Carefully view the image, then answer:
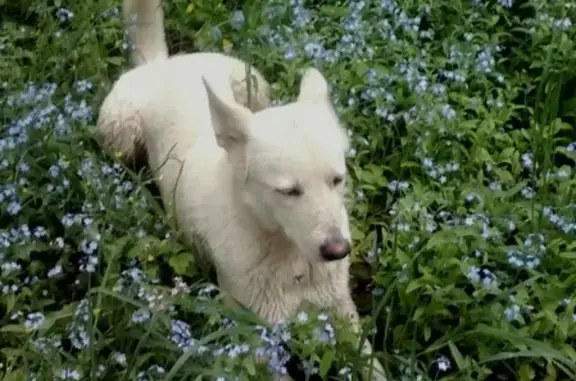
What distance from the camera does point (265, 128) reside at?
3037mm

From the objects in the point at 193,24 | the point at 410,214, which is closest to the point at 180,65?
the point at 193,24

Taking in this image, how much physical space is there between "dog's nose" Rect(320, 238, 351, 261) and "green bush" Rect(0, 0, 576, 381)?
169 millimetres

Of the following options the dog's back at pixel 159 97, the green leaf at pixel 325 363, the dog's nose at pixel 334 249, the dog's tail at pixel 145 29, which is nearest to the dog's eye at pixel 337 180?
the dog's nose at pixel 334 249

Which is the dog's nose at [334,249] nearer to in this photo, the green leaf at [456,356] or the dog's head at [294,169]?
the dog's head at [294,169]

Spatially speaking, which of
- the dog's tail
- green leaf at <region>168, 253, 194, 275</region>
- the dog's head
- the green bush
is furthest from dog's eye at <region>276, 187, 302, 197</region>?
the dog's tail

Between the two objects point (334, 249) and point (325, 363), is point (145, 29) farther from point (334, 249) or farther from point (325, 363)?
point (325, 363)

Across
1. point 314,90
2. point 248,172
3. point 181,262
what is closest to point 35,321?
point 181,262

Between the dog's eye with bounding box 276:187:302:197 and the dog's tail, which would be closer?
the dog's eye with bounding box 276:187:302:197

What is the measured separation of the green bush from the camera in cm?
295

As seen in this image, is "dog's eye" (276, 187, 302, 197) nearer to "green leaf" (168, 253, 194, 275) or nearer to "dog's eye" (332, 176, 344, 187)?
"dog's eye" (332, 176, 344, 187)

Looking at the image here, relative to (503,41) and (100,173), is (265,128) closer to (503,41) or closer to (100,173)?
(100,173)

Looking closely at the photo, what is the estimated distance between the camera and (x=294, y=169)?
2932mm

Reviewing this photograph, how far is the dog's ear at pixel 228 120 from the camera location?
309 centimetres

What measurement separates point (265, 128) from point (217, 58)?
1.00m
